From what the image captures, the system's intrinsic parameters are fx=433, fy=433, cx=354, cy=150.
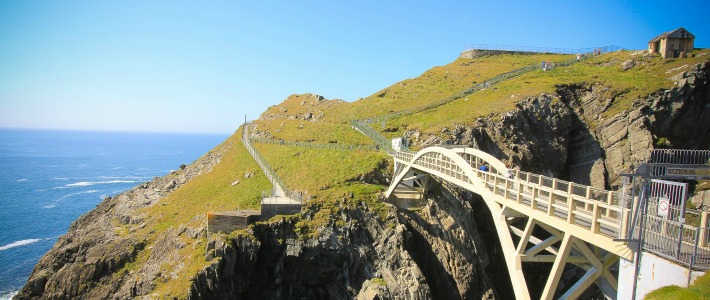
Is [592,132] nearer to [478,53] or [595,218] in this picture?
[478,53]

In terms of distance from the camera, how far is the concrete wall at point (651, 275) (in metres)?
10.9

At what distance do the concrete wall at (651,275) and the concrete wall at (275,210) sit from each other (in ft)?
87.5

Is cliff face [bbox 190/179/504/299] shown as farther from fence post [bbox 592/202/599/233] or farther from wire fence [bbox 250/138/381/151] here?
fence post [bbox 592/202/599/233]

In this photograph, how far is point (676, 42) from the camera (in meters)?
66.2

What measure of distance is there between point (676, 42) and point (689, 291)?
72.2m

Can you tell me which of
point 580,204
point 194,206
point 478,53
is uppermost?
point 478,53

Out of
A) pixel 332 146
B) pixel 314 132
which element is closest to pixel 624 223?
pixel 332 146

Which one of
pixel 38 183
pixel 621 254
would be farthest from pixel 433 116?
pixel 38 183

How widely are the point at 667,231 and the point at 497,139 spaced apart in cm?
4044

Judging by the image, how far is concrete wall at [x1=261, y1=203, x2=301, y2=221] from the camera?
35.2m

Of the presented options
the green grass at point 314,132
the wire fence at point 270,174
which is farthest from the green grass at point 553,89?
the wire fence at point 270,174

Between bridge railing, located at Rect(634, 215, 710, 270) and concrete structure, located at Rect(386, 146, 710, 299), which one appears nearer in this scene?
bridge railing, located at Rect(634, 215, 710, 270)

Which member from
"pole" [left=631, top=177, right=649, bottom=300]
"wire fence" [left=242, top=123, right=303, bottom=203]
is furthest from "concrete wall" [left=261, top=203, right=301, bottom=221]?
"pole" [left=631, top=177, right=649, bottom=300]

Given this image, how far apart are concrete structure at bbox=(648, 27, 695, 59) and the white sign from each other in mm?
68815
